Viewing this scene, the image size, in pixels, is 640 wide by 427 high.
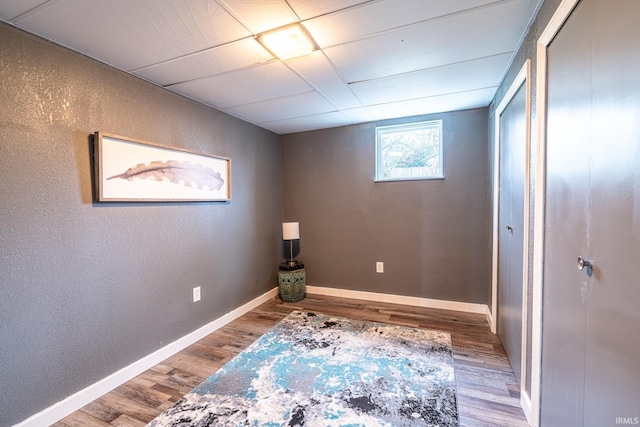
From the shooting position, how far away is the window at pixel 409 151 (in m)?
3.03

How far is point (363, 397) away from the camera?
1.63 meters

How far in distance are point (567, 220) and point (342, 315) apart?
224cm

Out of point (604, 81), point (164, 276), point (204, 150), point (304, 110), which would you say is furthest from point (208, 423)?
point (304, 110)

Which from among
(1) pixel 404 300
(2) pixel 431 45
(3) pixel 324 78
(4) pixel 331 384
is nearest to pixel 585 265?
(2) pixel 431 45

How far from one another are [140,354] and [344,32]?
2534mm

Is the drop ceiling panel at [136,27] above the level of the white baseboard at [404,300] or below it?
above

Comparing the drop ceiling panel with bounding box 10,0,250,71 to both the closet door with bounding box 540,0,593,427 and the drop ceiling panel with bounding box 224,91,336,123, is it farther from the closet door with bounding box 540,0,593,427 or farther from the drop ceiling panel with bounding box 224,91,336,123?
the closet door with bounding box 540,0,593,427

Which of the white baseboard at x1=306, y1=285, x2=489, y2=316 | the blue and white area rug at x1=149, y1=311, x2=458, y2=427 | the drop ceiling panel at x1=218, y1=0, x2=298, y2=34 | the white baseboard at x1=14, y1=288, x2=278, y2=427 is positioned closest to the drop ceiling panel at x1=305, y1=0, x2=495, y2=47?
the drop ceiling panel at x1=218, y1=0, x2=298, y2=34

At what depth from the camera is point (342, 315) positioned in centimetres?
288

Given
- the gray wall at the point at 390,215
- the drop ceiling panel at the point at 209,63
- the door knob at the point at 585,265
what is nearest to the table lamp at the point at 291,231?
the gray wall at the point at 390,215

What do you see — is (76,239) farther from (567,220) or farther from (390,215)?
(390,215)

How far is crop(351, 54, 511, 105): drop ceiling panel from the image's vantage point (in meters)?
1.87

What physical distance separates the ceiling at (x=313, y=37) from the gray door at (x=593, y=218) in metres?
0.54

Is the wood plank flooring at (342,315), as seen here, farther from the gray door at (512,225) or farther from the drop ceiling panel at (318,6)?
the drop ceiling panel at (318,6)
